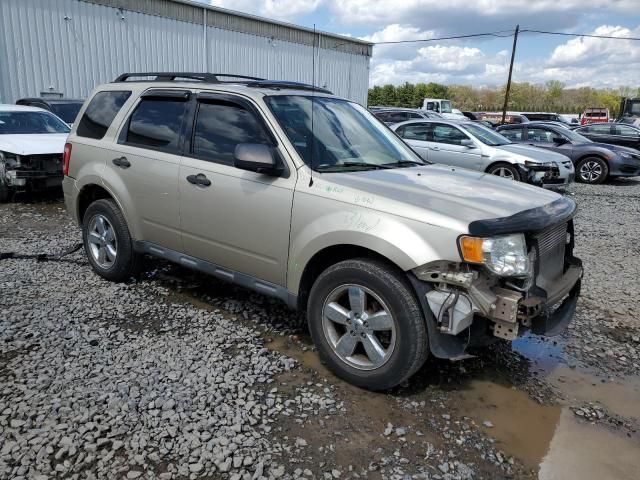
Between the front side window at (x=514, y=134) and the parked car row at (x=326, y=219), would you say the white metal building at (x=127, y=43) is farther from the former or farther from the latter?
the front side window at (x=514, y=134)

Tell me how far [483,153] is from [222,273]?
328 inches

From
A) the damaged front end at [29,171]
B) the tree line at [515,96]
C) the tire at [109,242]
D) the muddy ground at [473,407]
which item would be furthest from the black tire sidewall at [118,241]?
the tree line at [515,96]

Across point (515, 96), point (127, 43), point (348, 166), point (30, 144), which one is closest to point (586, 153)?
point (348, 166)

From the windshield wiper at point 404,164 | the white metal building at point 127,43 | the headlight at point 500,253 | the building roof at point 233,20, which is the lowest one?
the headlight at point 500,253

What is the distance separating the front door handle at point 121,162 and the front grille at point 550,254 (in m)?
3.42

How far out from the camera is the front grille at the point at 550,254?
10.7 ft

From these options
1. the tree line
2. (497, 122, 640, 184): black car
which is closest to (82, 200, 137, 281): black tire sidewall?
(497, 122, 640, 184): black car

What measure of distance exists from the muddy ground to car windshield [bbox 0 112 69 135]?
18.3 ft

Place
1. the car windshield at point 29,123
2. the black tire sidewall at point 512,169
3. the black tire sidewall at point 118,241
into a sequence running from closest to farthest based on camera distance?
the black tire sidewall at point 118,241, the car windshield at point 29,123, the black tire sidewall at point 512,169

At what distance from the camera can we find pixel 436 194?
3.36m

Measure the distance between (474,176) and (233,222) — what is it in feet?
6.28

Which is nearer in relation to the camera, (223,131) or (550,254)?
(550,254)

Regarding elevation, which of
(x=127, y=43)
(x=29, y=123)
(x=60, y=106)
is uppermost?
(x=127, y=43)

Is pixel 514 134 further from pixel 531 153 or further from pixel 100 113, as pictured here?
pixel 100 113
